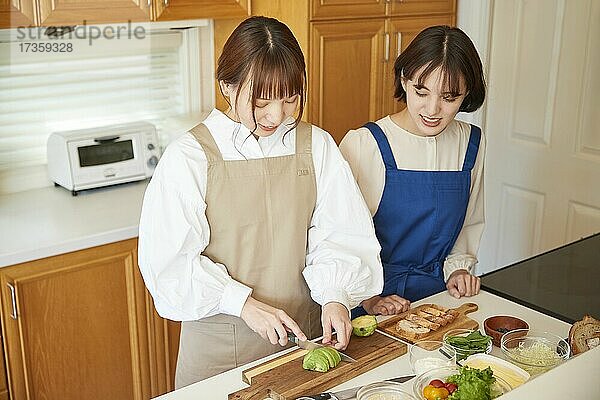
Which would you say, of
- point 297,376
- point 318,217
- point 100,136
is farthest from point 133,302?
point 297,376

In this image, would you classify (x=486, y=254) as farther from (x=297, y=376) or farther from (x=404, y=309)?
(x=297, y=376)

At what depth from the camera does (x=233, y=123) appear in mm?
1562

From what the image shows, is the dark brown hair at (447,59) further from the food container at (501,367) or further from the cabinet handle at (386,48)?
the cabinet handle at (386,48)

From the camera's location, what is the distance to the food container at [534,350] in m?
1.37

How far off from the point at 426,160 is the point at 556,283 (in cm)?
44

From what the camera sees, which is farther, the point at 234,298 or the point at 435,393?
the point at 234,298

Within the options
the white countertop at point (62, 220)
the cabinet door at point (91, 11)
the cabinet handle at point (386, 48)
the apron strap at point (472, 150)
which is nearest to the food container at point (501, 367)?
the apron strap at point (472, 150)

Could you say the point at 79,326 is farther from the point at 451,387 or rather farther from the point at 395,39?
A: the point at 395,39

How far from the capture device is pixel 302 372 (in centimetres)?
134

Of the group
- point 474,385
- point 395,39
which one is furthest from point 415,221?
point 395,39

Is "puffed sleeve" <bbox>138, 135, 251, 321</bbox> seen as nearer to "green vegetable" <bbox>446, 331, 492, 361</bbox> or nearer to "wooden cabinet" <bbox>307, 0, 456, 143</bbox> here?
"green vegetable" <bbox>446, 331, 492, 361</bbox>

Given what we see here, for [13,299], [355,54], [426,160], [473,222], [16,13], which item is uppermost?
[16,13]

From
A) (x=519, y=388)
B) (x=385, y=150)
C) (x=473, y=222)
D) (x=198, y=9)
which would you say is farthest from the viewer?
(x=198, y=9)

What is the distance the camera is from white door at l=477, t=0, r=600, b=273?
2.90 m
